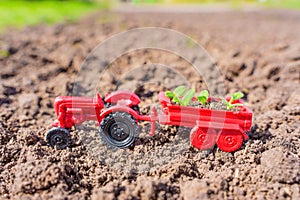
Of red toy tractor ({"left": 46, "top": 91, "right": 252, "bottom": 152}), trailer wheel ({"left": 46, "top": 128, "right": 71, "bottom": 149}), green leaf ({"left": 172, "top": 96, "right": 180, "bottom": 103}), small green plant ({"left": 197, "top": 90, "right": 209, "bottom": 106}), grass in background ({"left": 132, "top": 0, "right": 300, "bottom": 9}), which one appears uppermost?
grass in background ({"left": 132, "top": 0, "right": 300, "bottom": 9})

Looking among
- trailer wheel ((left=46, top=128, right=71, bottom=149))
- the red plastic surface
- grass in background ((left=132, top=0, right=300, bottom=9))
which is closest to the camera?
trailer wheel ((left=46, top=128, right=71, bottom=149))

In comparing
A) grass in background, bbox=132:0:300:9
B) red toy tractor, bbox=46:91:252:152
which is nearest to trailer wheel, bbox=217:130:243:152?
red toy tractor, bbox=46:91:252:152

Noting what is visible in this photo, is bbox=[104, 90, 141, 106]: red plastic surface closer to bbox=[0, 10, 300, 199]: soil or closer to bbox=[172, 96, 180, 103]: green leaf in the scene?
bbox=[0, 10, 300, 199]: soil

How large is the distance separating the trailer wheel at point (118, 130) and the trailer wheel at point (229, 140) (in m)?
0.72

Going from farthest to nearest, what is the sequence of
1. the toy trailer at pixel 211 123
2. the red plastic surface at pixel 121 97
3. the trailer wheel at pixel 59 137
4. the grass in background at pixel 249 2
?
the grass in background at pixel 249 2
the red plastic surface at pixel 121 97
the trailer wheel at pixel 59 137
the toy trailer at pixel 211 123

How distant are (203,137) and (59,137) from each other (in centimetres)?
123

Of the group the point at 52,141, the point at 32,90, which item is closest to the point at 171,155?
the point at 52,141

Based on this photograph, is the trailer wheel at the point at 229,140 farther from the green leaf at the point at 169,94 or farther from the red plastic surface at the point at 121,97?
the red plastic surface at the point at 121,97

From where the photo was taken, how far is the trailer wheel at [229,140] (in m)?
2.86

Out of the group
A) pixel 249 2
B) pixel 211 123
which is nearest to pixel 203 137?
pixel 211 123

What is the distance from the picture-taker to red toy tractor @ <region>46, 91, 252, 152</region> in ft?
9.30

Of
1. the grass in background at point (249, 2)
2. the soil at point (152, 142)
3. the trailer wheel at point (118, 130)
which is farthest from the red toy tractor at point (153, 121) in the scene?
the grass in background at point (249, 2)

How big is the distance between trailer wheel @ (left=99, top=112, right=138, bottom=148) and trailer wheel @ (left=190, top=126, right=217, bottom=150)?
1.61ft

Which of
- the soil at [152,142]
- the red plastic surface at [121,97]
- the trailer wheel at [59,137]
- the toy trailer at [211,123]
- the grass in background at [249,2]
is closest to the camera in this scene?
the soil at [152,142]
